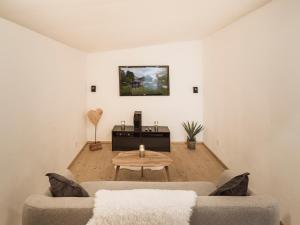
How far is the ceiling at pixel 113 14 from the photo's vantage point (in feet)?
6.97

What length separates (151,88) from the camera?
232 inches

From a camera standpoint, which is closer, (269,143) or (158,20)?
(269,143)

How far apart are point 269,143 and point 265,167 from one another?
1.00 feet

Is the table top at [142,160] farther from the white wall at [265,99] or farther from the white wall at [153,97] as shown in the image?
the white wall at [153,97]

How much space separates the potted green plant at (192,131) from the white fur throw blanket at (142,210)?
3953 mm

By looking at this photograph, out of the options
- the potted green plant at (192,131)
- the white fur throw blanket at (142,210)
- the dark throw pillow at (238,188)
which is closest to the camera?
the white fur throw blanket at (142,210)

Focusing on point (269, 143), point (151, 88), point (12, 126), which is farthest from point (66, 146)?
point (269, 143)

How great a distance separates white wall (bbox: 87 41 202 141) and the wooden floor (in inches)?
30.6

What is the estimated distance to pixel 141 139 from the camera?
18.0ft

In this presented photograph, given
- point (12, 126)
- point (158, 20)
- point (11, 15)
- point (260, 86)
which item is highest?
point (158, 20)

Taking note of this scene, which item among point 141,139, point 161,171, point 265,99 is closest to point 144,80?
point 141,139

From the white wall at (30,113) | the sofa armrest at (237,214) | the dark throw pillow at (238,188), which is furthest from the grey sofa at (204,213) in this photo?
the white wall at (30,113)

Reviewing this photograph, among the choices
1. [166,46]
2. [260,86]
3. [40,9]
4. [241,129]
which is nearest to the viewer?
[40,9]

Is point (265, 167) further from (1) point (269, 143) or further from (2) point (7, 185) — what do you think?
(2) point (7, 185)
